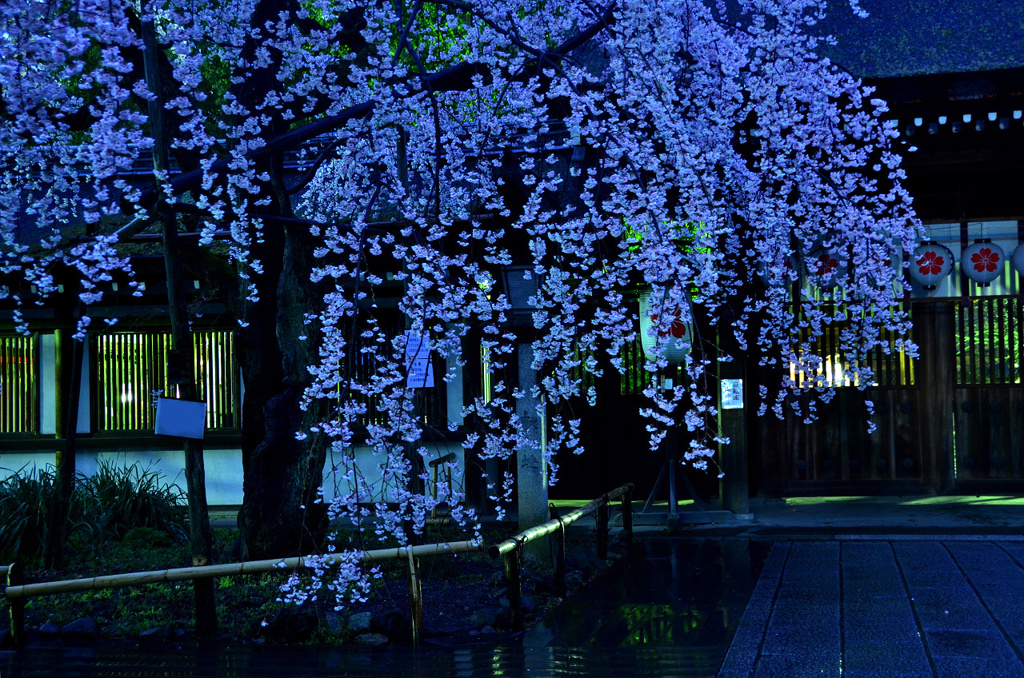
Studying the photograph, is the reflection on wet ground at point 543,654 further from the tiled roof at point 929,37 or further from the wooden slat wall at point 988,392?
the wooden slat wall at point 988,392

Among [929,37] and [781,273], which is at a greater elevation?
[929,37]

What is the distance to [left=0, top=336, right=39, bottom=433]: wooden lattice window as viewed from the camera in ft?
43.5

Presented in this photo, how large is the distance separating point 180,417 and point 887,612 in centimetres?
548

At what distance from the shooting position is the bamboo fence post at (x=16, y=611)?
7.30 metres

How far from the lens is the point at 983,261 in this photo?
37.4 feet

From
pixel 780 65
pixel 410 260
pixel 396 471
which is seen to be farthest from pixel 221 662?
pixel 780 65

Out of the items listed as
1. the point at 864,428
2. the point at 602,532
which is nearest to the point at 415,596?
the point at 602,532

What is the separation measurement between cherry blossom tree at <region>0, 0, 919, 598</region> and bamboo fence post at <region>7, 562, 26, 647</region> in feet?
6.38

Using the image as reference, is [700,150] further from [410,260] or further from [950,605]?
[950,605]

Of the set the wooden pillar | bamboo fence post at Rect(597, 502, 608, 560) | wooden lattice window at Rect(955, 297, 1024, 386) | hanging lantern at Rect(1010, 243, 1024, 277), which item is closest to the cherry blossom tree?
bamboo fence post at Rect(597, 502, 608, 560)

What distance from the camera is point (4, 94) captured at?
6543 mm

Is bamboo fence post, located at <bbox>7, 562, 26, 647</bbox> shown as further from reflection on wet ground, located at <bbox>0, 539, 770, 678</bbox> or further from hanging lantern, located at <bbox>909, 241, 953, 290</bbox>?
hanging lantern, located at <bbox>909, 241, 953, 290</bbox>

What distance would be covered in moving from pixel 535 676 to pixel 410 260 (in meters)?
2.99

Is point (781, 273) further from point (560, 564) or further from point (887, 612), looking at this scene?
point (560, 564)
